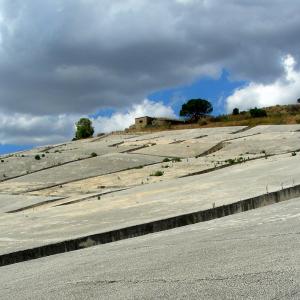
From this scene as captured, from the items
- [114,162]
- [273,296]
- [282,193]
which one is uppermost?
[114,162]

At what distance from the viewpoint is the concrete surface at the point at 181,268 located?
4.50m

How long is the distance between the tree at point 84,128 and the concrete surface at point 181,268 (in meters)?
59.2

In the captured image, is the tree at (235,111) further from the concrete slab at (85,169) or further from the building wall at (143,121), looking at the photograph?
the concrete slab at (85,169)

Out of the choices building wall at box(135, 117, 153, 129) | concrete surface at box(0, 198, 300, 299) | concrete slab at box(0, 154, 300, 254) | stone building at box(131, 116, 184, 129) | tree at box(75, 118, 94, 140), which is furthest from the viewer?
tree at box(75, 118, 94, 140)

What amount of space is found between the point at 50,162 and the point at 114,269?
1784cm

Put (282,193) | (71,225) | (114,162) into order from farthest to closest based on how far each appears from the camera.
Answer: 1. (114,162)
2. (282,193)
3. (71,225)

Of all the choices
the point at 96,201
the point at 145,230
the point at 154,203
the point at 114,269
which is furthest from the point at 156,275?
the point at 96,201

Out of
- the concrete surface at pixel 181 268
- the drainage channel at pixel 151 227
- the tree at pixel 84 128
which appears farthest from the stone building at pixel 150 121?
the concrete surface at pixel 181 268

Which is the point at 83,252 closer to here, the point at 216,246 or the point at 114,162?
the point at 216,246

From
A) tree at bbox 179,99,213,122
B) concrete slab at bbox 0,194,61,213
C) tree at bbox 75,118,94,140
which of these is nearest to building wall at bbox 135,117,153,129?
tree at bbox 75,118,94,140

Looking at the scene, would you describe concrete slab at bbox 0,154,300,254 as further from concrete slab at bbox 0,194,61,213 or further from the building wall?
the building wall

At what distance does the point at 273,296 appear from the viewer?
4051 mm

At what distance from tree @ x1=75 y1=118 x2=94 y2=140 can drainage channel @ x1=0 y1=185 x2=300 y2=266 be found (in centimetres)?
5658

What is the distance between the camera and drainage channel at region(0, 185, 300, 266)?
25.5 feet
